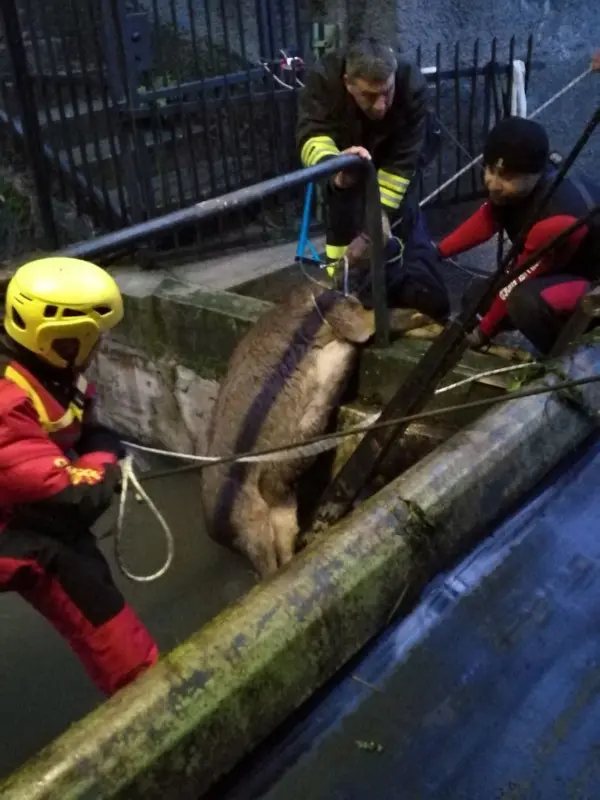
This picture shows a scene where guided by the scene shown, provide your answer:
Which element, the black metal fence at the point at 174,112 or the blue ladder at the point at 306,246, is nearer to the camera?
the blue ladder at the point at 306,246

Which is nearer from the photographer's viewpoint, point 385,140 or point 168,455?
point 168,455

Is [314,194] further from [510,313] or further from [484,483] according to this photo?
[484,483]

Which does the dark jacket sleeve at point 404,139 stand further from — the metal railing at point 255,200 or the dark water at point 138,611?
the dark water at point 138,611

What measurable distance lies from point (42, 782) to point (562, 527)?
1.83 metres

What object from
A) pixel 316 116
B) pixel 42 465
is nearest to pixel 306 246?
pixel 316 116

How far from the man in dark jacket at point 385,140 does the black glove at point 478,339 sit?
1.10 ft

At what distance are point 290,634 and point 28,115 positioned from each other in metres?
5.33

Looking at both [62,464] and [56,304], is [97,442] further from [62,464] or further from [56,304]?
[56,304]

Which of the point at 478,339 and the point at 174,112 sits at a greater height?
the point at 174,112

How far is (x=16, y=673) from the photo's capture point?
12.7 ft

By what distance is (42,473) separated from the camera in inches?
98.5

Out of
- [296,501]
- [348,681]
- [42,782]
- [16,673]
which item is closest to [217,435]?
[296,501]

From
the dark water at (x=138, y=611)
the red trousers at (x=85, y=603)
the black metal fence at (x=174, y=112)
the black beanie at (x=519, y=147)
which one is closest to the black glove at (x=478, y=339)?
the black beanie at (x=519, y=147)

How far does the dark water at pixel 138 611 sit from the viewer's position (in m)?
3.62
